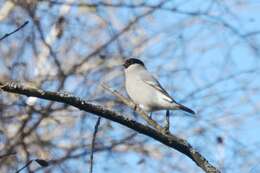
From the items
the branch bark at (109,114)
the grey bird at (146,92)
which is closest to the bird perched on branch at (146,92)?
the grey bird at (146,92)

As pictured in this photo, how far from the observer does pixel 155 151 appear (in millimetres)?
8219

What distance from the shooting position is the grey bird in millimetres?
3641

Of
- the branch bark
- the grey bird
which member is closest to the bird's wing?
the grey bird

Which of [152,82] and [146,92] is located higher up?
[152,82]

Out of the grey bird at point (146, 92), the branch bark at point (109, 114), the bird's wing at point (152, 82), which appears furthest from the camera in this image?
the bird's wing at point (152, 82)

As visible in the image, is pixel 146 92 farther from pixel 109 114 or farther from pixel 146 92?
pixel 109 114

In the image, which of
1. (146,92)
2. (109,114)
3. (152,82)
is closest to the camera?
(109,114)

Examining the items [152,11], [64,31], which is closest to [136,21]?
[152,11]

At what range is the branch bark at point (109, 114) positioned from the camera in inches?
52.4

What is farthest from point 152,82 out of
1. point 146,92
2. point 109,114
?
point 109,114

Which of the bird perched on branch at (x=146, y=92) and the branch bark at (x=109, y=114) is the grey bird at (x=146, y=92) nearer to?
the bird perched on branch at (x=146, y=92)

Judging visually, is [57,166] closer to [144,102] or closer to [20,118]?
[20,118]

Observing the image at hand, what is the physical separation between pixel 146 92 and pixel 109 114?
8.10ft

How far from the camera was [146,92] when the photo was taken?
3852 mm
